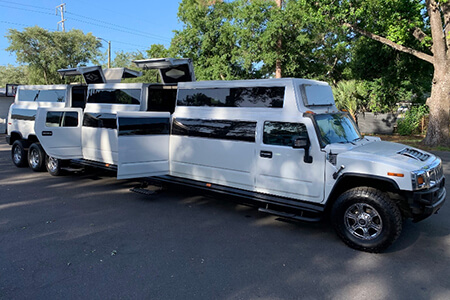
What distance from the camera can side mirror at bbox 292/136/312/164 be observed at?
461cm

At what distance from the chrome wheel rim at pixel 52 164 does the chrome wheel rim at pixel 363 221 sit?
7390 millimetres

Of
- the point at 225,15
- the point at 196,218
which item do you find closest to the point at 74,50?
the point at 225,15

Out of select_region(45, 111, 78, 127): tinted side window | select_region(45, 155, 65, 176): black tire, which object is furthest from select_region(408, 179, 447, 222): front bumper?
select_region(45, 155, 65, 176): black tire

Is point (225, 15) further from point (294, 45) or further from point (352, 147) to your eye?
point (352, 147)

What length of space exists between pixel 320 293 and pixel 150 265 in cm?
196

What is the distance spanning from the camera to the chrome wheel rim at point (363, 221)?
4.29 metres

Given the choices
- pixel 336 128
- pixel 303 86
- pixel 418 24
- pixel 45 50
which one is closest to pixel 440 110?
pixel 418 24

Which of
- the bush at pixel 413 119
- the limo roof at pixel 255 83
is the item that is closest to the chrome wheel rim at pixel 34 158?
the limo roof at pixel 255 83

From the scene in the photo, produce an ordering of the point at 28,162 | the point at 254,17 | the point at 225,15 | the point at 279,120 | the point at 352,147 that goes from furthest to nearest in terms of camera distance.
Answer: the point at 225,15 → the point at 254,17 → the point at 28,162 → the point at 279,120 → the point at 352,147

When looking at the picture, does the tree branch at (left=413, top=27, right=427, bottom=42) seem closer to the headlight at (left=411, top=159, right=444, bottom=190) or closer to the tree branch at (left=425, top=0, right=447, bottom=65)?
the tree branch at (left=425, top=0, right=447, bottom=65)

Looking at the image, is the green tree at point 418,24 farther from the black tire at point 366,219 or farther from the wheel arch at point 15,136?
the wheel arch at point 15,136

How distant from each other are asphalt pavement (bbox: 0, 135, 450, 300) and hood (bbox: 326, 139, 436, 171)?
45.7 inches

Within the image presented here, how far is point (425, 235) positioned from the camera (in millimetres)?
4844

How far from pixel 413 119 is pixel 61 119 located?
1827 cm
